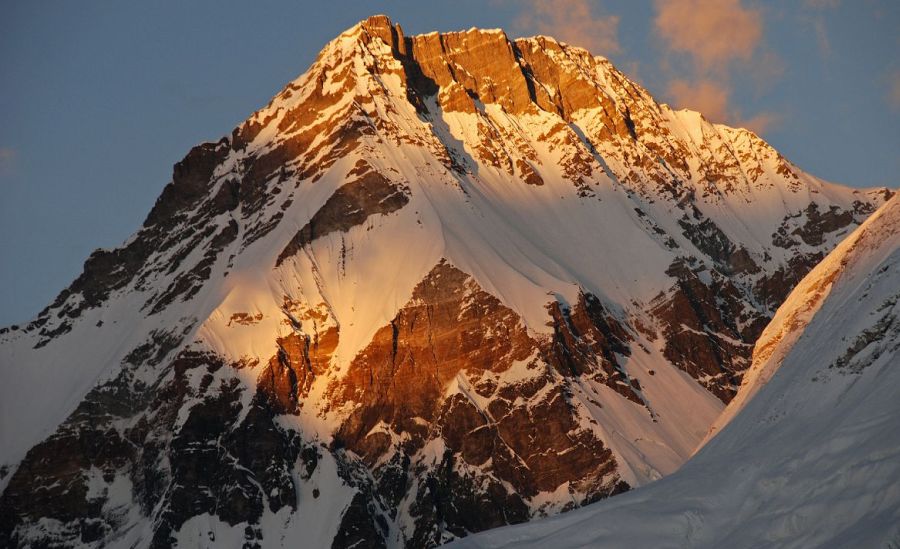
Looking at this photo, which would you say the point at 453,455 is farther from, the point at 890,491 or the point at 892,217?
the point at 890,491

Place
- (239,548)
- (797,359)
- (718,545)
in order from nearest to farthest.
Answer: (718,545)
(797,359)
(239,548)

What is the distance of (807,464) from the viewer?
66062 mm

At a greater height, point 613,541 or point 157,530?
point 157,530

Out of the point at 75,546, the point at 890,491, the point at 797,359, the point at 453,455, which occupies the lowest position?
the point at 890,491

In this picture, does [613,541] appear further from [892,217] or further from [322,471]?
[322,471]

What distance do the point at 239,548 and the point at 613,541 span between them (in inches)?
4845

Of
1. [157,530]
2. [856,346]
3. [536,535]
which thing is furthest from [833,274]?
[157,530]

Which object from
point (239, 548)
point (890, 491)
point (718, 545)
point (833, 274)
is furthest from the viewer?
point (239, 548)

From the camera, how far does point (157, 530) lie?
19100cm

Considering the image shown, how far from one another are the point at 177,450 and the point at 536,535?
130m

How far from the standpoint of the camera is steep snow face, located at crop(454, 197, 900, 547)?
60.0 m

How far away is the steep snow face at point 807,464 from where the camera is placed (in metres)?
60.0

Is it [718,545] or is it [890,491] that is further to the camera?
[718,545]

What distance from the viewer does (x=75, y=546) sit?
200m
